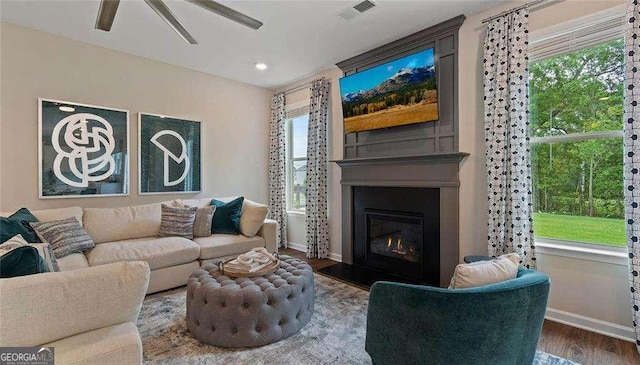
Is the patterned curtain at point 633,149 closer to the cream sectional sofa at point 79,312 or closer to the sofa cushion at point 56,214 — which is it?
the cream sectional sofa at point 79,312

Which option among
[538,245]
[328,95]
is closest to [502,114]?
[538,245]

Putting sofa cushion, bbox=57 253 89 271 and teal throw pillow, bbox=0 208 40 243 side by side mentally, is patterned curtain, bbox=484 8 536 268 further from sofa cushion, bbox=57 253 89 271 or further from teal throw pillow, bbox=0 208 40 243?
teal throw pillow, bbox=0 208 40 243

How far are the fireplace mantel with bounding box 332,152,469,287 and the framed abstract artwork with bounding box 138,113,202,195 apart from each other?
2275 millimetres

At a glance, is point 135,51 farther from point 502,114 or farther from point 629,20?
point 629,20

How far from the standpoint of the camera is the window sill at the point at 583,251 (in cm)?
224

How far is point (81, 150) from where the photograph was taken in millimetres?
3479

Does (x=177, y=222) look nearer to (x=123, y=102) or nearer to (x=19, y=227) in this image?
(x=19, y=227)

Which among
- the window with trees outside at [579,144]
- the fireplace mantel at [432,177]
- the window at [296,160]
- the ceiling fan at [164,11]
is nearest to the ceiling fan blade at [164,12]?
the ceiling fan at [164,11]

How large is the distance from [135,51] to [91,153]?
4.54 feet

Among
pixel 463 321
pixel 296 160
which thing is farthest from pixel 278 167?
pixel 463 321

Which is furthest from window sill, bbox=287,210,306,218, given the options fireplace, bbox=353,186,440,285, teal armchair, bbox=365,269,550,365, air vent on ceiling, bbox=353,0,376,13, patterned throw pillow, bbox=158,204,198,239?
teal armchair, bbox=365,269,550,365

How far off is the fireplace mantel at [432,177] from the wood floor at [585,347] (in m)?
0.94

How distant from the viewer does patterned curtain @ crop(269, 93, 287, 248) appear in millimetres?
5086

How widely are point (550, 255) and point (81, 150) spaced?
497 centimetres
